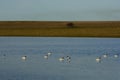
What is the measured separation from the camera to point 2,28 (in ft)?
18.5

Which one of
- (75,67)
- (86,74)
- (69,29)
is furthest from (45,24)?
(75,67)

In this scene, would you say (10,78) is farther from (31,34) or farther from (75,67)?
(31,34)

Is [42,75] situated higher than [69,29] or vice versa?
[42,75]

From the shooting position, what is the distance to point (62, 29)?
204 inches

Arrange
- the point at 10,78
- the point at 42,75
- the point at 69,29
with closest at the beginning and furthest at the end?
the point at 69,29, the point at 10,78, the point at 42,75

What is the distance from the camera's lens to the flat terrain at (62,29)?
505 cm

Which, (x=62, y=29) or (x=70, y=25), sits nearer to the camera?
(x=70, y=25)

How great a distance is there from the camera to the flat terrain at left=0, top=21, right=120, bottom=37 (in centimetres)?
505

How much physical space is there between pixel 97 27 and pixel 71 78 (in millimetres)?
4233

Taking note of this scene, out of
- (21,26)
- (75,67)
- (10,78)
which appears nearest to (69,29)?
(21,26)

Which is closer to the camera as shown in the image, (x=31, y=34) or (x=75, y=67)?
(x=31, y=34)

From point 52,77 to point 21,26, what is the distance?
3.91 m

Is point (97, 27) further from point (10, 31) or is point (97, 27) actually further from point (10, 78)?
point (10, 78)

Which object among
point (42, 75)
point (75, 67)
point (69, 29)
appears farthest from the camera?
point (75, 67)
